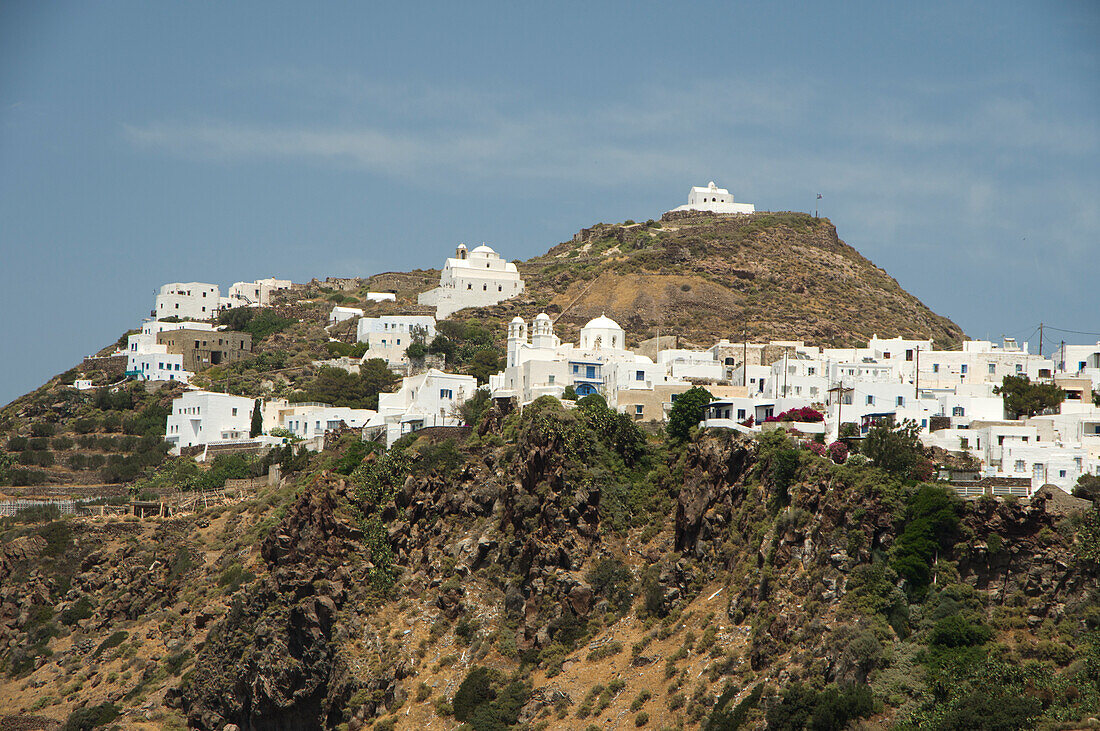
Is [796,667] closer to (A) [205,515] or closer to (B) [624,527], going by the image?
(B) [624,527]

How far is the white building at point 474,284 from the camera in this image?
11356 cm

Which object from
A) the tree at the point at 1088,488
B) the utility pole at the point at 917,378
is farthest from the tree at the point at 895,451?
the utility pole at the point at 917,378

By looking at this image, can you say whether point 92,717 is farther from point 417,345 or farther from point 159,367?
point 159,367

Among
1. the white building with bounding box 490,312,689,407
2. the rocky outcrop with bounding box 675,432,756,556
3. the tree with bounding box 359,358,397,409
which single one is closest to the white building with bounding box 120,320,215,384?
the tree with bounding box 359,358,397,409

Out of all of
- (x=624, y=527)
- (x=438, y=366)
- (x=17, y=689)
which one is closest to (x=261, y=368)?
(x=438, y=366)

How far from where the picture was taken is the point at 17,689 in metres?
67.8

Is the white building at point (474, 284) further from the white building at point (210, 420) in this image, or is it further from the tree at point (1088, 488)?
the tree at point (1088, 488)

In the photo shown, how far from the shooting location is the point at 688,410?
63.2m

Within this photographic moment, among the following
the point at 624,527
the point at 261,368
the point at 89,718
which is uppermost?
the point at 261,368

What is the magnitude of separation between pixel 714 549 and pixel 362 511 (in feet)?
57.2

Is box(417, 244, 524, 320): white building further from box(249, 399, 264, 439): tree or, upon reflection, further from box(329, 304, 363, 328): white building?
box(249, 399, 264, 439): tree

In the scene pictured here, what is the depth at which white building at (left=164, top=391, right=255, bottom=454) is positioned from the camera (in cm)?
8762

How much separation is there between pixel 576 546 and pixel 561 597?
93.3 inches

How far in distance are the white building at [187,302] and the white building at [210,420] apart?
Result: 34.3 meters
